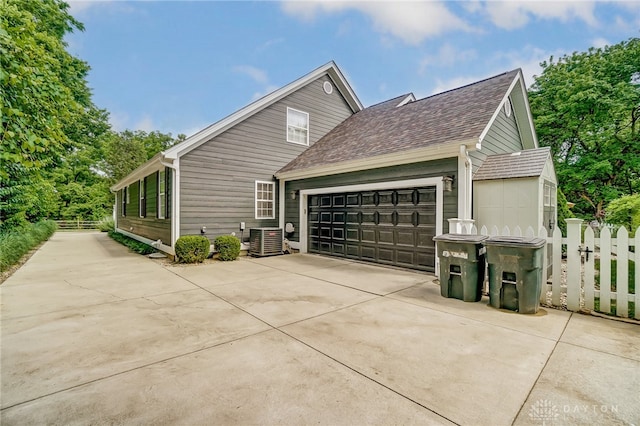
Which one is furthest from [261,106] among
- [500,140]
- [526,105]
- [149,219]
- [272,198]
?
[526,105]

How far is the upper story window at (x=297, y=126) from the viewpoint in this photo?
1062cm

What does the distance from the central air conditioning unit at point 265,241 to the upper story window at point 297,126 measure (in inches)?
146

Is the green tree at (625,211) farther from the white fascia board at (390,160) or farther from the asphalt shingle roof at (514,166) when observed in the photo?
the white fascia board at (390,160)

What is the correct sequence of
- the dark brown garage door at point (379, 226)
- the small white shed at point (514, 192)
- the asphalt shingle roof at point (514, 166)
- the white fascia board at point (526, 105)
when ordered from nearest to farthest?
the small white shed at point (514, 192) → the asphalt shingle roof at point (514, 166) → the dark brown garage door at point (379, 226) → the white fascia board at point (526, 105)

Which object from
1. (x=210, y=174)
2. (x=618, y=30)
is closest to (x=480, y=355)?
(x=210, y=174)

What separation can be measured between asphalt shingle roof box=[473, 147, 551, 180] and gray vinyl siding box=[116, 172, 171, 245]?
8766mm

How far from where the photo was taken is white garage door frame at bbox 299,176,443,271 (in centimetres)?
623

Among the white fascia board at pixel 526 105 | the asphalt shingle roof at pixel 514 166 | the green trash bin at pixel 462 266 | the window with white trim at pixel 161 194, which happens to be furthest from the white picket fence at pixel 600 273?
the window with white trim at pixel 161 194

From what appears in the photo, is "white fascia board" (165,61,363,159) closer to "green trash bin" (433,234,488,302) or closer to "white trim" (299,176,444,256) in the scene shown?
"white trim" (299,176,444,256)

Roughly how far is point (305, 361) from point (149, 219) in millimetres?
10849

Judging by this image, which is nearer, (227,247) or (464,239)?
(464,239)

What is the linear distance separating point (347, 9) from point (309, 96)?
10.5 ft

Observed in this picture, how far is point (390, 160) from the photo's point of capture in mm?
6961

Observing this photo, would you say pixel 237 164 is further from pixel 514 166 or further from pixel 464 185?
pixel 514 166
